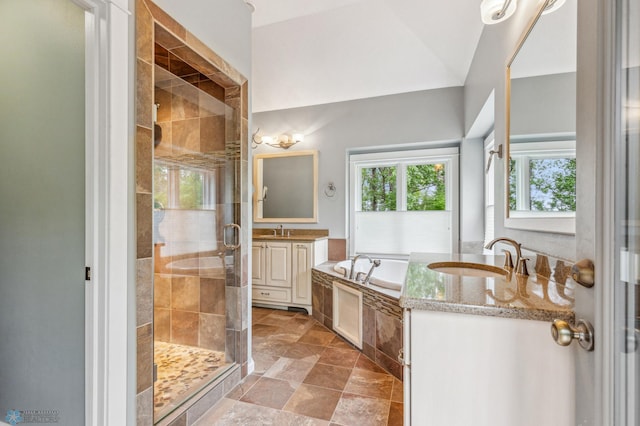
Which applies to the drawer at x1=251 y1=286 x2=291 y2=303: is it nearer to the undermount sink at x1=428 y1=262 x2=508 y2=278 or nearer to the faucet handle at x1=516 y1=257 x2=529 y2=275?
the undermount sink at x1=428 y1=262 x2=508 y2=278

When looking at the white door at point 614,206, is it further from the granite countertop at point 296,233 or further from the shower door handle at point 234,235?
the granite countertop at point 296,233

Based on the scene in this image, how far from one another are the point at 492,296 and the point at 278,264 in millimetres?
2838

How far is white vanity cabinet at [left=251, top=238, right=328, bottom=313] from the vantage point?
11.5 feet

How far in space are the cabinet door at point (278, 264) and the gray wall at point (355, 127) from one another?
63 cm

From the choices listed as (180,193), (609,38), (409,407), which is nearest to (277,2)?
(180,193)

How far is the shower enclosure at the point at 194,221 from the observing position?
2.09 meters

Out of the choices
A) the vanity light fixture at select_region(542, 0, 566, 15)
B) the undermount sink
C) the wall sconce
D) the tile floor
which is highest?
the wall sconce

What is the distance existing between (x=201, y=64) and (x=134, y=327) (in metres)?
1.43

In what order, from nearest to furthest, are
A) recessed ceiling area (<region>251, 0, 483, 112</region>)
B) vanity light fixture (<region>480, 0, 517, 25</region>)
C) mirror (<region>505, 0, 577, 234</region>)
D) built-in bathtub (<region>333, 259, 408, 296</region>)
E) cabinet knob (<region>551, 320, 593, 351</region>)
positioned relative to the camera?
1. cabinet knob (<region>551, 320, 593, 351</region>)
2. mirror (<region>505, 0, 577, 234</region>)
3. vanity light fixture (<region>480, 0, 517, 25</region>)
4. recessed ceiling area (<region>251, 0, 483, 112</region>)
5. built-in bathtub (<region>333, 259, 408, 296</region>)

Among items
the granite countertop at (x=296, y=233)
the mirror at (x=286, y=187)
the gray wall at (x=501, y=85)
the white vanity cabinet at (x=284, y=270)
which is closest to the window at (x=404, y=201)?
the granite countertop at (x=296, y=233)

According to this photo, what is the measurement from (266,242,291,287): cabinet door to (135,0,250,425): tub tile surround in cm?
134

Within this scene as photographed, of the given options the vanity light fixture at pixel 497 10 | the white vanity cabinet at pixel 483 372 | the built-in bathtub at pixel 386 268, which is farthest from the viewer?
the built-in bathtub at pixel 386 268

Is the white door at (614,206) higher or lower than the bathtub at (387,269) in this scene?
higher

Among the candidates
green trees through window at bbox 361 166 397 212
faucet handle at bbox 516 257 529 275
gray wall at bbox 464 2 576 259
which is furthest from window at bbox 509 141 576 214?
green trees through window at bbox 361 166 397 212
